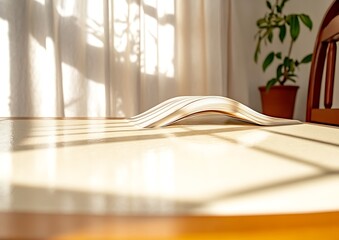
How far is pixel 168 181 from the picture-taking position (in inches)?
8.9

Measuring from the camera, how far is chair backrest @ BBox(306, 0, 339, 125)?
1.06 m

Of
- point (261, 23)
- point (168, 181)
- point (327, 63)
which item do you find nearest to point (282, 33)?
point (261, 23)

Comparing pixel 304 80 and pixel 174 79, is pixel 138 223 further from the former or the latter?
pixel 304 80

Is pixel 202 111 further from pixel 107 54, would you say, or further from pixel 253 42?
pixel 253 42

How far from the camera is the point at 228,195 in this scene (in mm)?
192

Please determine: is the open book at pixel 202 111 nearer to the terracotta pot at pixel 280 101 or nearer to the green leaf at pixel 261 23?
the terracotta pot at pixel 280 101

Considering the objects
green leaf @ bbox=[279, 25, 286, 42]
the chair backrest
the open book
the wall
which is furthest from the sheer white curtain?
the open book

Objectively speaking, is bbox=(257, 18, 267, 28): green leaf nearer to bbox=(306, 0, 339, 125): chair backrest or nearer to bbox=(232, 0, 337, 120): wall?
bbox=(232, 0, 337, 120): wall

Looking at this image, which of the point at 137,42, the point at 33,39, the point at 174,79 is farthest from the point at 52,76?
the point at 174,79

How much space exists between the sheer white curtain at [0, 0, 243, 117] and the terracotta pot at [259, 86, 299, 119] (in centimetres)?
28

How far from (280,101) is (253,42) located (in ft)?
1.71

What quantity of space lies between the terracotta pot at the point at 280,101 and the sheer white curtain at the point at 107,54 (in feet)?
0.91

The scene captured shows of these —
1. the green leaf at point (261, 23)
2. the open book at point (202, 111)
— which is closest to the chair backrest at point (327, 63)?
the open book at point (202, 111)

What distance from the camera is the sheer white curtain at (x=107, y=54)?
2.09 metres
